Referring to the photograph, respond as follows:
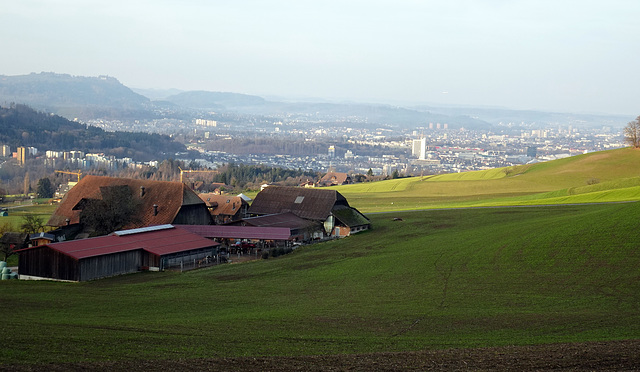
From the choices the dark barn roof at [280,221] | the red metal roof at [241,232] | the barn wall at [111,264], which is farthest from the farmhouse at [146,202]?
the barn wall at [111,264]

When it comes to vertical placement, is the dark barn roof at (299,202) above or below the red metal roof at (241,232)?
above

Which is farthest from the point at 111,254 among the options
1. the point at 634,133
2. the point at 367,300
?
the point at 634,133

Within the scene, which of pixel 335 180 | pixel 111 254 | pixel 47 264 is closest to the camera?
pixel 47 264

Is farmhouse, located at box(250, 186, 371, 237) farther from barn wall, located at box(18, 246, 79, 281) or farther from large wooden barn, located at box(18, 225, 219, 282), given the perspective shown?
barn wall, located at box(18, 246, 79, 281)

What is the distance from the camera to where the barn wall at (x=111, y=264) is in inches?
1435

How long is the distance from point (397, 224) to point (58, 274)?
90.5 ft

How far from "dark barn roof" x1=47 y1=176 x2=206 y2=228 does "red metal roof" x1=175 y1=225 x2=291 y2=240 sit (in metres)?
3.53

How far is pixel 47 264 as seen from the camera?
3688cm

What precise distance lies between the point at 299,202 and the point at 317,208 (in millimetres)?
3107

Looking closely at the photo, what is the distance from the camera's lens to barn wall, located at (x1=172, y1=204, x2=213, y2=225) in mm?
53750

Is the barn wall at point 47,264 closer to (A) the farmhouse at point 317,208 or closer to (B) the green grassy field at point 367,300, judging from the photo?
(B) the green grassy field at point 367,300

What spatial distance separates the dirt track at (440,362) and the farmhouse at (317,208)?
122 ft

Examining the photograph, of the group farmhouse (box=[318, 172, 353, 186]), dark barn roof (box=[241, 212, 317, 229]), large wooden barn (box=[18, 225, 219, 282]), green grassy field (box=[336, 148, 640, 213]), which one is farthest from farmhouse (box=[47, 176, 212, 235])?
farmhouse (box=[318, 172, 353, 186])

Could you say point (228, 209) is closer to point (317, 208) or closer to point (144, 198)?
point (317, 208)
